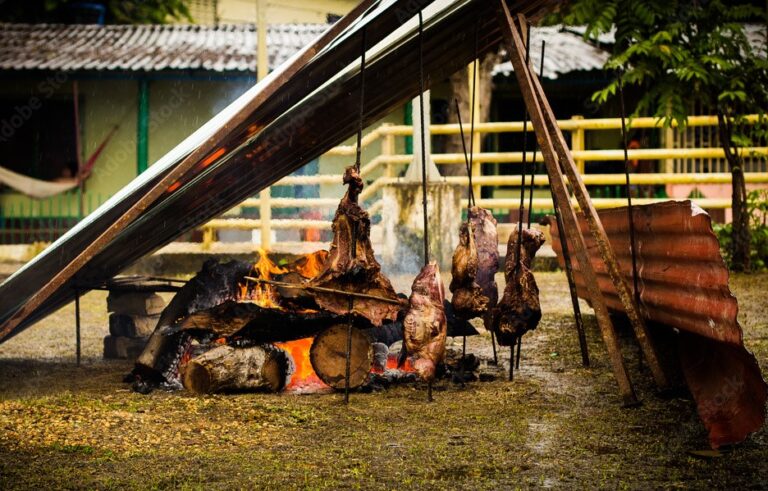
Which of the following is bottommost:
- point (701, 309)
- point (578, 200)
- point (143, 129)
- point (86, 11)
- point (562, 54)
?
point (701, 309)

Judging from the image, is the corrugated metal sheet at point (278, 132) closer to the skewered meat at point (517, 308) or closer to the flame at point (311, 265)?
the flame at point (311, 265)

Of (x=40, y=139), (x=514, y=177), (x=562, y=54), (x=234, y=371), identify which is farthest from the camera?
(x=40, y=139)

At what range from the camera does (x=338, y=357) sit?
5.46 m

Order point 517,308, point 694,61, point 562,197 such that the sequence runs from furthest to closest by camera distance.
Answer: point 694,61, point 517,308, point 562,197

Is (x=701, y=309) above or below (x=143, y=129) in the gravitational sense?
below

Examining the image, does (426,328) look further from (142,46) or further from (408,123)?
(142,46)

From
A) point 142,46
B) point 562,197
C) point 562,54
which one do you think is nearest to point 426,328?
point 562,197

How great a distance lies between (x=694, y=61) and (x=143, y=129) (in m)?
10.4

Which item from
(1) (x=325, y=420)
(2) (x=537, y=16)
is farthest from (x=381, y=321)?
(2) (x=537, y=16)

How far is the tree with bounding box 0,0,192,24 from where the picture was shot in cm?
2116

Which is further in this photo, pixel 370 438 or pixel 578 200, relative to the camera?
pixel 578 200

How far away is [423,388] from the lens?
5.56m

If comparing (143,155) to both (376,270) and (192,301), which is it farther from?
(376,270)

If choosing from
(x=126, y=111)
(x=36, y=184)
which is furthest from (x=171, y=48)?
(x=36, y=184)
